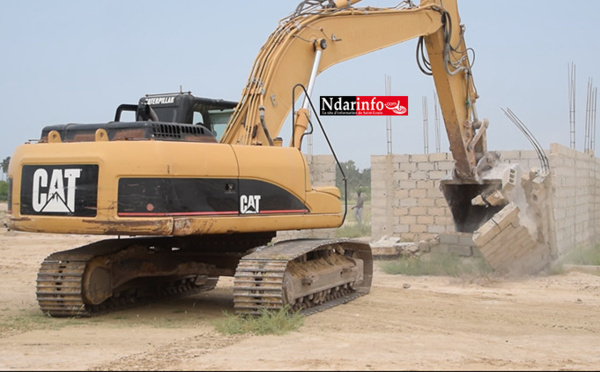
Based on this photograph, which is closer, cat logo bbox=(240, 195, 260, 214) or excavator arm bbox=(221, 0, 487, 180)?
cat logo bbox=(240, 195, 260, 214)

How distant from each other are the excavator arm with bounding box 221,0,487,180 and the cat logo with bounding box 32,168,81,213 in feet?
6.16

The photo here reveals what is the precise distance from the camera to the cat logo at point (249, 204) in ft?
26.1

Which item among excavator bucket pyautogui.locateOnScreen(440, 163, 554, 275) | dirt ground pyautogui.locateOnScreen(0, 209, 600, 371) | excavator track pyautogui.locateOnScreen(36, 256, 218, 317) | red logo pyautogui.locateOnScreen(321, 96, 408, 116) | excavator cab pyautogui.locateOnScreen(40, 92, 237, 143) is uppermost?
red logo pyautogui.locateOnScreen(321, 96, 408, 116)

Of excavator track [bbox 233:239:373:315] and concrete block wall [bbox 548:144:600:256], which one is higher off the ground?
concrete block wall [bbox 548:144:600:256]

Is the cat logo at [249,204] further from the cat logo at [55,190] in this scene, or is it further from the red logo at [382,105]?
the red logo at [382,105]

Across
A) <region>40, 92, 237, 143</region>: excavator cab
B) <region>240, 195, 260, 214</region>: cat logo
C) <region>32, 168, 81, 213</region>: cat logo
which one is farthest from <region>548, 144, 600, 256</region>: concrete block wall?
<region>32, 168, 81, 213</region>: cat logo

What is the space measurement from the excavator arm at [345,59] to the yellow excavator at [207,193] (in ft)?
0.06

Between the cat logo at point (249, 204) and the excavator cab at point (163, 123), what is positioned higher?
the excavator cab at point (163, 123)

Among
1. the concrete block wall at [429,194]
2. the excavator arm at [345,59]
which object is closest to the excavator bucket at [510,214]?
the excavator arm at [345,59]

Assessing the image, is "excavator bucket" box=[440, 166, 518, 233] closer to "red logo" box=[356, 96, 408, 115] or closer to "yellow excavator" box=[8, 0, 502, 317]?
"red logo" box=[356, 96, 408, 115]

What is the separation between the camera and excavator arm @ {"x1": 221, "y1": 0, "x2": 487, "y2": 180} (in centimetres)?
880

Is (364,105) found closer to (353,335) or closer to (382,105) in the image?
(382,105)

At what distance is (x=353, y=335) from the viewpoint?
7273mm

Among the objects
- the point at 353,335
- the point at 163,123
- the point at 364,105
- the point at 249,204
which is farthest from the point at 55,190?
the point at 364,105
